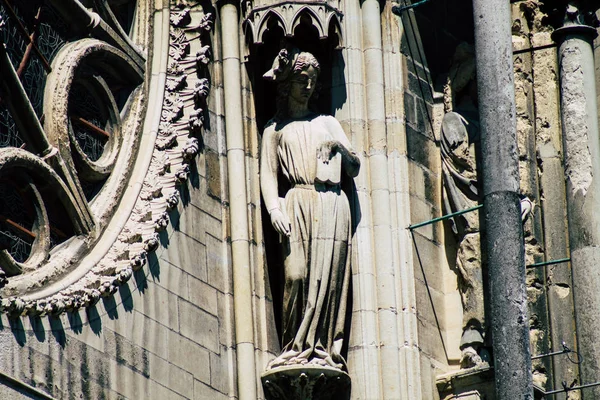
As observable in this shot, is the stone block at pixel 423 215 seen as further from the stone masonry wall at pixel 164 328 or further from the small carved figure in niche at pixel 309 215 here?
the stone masonry wall at pixel 164 328

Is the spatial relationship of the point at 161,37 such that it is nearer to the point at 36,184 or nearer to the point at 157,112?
the point at 157,112

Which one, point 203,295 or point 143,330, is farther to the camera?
point 203,295

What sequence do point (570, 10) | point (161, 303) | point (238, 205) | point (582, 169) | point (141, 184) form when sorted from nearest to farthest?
point (161, 303) < point (141, 184) < point (238, 205) < point (582, 169) < point (570, 10)

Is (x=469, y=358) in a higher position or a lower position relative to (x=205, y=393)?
higher

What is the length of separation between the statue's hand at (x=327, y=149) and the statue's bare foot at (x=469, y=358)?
2008 mm

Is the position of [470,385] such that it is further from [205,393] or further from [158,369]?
[158,369]

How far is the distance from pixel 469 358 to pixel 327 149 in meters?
2.14

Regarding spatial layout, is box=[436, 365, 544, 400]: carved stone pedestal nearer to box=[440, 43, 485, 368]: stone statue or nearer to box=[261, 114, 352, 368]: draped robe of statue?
box=[440, 43, 485, 368]: stone statue

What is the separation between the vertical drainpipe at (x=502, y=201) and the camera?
74.1 ft

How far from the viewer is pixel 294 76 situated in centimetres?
2400

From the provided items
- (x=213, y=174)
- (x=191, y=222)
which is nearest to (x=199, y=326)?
(x=191, y=222)

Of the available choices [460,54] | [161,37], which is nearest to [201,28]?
[161,37]

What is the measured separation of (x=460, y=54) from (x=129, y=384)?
4.91 metres

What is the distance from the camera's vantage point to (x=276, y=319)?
23.7 metres
